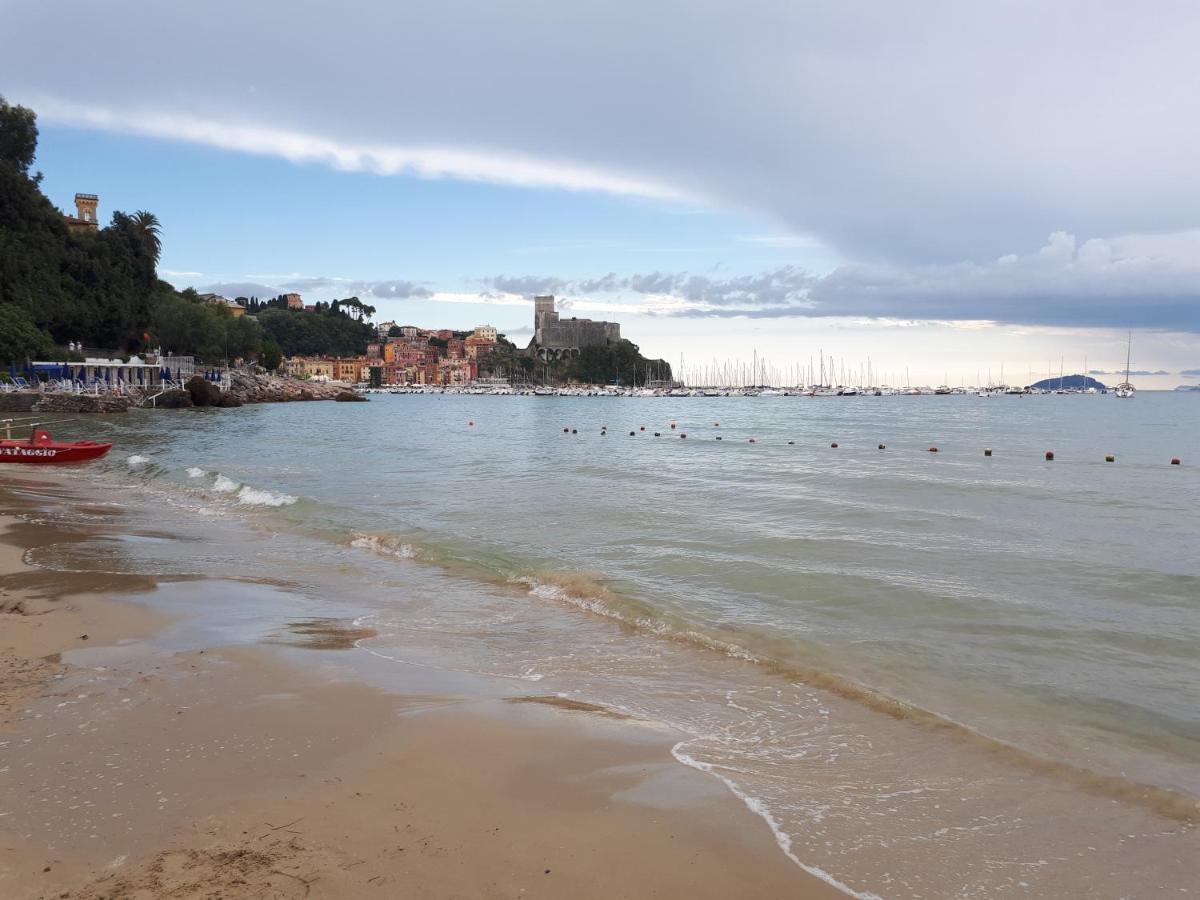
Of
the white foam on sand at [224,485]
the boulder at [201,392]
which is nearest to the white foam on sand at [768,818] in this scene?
the white foam on sand at [224,485]

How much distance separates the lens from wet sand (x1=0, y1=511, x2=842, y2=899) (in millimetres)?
3523

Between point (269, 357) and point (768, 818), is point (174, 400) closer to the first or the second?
point (269, 357)

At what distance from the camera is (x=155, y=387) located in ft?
234

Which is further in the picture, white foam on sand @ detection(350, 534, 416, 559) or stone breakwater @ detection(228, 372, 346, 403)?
stone breakwater @ detection(228, 372, 346, 403)

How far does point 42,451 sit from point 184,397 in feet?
162

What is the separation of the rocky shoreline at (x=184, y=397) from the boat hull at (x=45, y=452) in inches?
1252

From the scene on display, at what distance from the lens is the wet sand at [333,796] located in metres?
3.52

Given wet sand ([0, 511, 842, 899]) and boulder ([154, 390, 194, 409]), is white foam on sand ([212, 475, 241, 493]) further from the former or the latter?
boulder ([154, 390, 194, 409])

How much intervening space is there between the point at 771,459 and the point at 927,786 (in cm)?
2812

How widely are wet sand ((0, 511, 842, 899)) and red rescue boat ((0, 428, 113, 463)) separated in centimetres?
2186

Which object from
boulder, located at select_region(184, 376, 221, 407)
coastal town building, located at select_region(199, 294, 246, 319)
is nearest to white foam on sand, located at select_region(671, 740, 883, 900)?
boulder, located at select_region(184, 376, 221, 407)

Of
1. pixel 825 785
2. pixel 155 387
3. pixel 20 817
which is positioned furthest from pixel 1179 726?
pixel 155 387

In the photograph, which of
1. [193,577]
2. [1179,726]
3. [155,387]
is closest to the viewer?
[1179,726]

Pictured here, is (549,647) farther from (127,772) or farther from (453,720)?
(127,772)
